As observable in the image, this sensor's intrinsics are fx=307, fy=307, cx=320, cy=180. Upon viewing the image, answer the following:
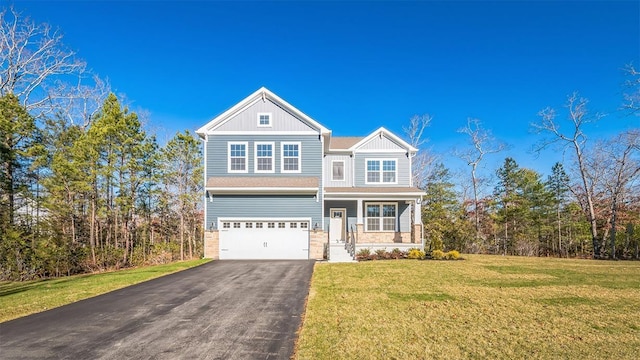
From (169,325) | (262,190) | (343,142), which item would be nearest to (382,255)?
(262,190)

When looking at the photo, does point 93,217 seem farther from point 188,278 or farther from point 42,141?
point 188,278

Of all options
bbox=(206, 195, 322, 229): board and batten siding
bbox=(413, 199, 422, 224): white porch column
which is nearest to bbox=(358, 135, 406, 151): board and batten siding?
bbox=(413, 199, 422, 224): white porch column

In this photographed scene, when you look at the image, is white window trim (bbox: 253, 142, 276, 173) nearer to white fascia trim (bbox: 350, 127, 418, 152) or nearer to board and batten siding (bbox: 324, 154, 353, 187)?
board and batten siding (bbox: 324, 154, 353, 187)

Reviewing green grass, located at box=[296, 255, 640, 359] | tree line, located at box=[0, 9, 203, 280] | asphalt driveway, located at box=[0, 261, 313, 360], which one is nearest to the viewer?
green grass, located at box=[296, 255, 640, 359]

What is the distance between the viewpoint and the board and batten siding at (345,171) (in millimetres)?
19484

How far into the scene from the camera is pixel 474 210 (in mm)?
26609

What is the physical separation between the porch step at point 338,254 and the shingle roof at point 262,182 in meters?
3.37

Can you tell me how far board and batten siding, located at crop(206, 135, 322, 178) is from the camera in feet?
55.6

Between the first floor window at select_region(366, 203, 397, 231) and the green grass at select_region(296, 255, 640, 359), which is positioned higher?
the first floor window at select_region(366, 203, 397, 231)

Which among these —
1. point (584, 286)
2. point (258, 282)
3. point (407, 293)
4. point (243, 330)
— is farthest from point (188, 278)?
point (584, 286)

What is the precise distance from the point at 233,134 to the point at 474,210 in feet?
69.6

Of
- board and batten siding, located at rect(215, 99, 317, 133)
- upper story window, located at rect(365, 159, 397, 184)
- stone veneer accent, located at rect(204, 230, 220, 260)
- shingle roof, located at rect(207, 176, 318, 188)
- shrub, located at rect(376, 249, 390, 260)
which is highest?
board and batten siding, located at rect(215, 99, 317, 133)

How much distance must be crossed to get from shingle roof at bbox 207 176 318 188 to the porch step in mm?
3372

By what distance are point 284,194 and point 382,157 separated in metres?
7.13
